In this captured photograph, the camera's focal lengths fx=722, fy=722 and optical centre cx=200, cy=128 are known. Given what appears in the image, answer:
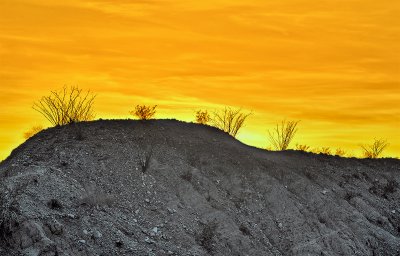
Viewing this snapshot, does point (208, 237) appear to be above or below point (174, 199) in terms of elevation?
below

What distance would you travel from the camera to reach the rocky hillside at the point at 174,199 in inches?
969

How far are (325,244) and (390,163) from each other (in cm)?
1607

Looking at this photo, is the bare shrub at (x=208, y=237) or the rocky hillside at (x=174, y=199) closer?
the rocky hillside at (x=174, y=199)

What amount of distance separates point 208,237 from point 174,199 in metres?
2.34

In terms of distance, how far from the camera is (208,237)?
2720 centimetres

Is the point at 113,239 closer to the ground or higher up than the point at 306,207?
closer to the ground

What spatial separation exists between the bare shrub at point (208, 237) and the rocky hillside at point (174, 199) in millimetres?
41

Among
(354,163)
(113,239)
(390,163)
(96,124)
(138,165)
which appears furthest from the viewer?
(390,163)

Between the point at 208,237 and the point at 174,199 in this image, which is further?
the point at 174,199

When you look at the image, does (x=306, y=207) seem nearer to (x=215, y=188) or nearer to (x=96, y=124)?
(x=215, y=188)

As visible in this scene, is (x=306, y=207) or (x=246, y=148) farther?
(x=246, y=148)

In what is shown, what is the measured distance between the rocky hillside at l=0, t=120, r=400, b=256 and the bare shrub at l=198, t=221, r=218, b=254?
0.04 metres

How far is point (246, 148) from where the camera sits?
3625cm

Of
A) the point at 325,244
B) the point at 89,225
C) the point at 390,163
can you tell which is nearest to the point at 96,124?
the point at 89,225
